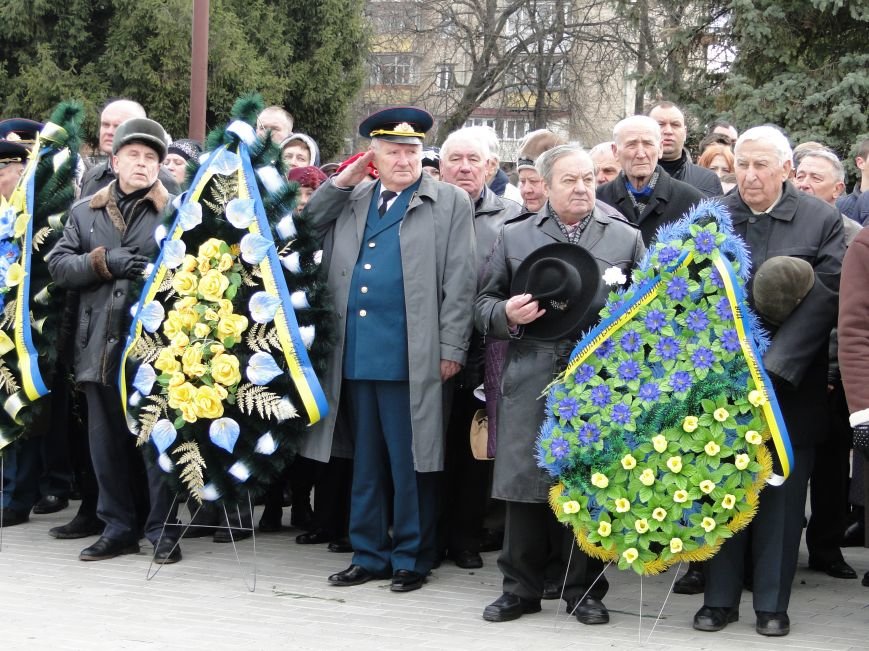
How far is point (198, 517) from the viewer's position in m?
7.59

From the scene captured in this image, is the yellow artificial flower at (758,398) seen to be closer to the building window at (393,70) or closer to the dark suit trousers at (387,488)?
the dark suit trousers at (387,488)

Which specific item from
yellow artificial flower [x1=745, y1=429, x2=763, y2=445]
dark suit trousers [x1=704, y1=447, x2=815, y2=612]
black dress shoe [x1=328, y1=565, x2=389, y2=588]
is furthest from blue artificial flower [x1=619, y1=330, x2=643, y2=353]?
black dress shoe [x1=328, y1=565, x2=389, y2=588]

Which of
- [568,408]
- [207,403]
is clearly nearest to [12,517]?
[207,403]

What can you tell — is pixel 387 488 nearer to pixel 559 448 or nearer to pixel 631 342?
pixel 559 448

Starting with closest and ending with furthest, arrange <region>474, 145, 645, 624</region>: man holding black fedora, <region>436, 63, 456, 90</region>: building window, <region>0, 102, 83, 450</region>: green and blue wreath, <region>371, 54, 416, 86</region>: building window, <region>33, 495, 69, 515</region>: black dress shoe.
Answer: <region>474, 145, 645, 624</region>: man holding black fedora → <region>0, 102, 83, 450</region>: green and blue wreath → <region>33, 495, 69, 515</region>: black dress shoe → <region>436, 63, 456, 90</region>: building window → <region>371, 54, 416, 86</region>: building window

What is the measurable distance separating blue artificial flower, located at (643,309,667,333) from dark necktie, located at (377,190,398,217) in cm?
170

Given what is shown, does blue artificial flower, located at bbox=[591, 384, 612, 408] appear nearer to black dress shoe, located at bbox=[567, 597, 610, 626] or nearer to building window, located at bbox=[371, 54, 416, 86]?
black dress shoe, located at bbox=[567, 597, 610, 626]

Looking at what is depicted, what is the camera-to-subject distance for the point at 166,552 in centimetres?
686

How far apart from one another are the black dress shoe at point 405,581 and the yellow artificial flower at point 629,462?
56.8 inches

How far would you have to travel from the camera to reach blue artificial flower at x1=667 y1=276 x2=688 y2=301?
5.42 metres

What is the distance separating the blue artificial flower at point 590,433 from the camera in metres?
5.48

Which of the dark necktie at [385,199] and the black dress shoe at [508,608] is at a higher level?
the dark necktie at [385,199]

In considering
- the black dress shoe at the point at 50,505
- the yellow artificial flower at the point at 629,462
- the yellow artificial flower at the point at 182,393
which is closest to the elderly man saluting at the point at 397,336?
the yellow artificial flower at the point at 182,393

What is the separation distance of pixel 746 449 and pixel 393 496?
6.61ft
